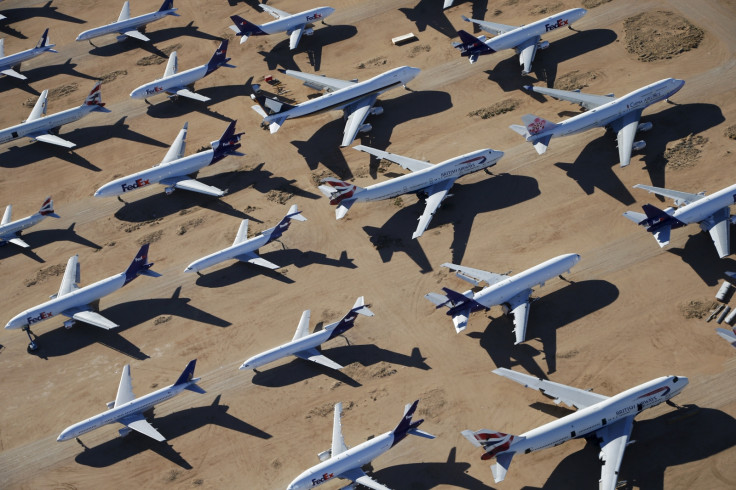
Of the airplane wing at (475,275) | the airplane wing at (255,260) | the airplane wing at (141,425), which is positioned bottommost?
the airplane wing at (141,425)

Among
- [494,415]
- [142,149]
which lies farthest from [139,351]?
[494,415]

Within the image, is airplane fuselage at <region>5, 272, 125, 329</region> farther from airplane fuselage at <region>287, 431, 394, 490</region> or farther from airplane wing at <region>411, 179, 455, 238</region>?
airplane wing at <region>411, 179, 455, 238</region>

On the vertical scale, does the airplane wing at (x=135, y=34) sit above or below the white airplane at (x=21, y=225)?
above

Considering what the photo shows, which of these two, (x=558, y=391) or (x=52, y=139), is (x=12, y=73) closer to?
(x=52, y=139)

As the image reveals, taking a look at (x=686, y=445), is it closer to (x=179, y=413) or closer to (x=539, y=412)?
(x=539, y=412)

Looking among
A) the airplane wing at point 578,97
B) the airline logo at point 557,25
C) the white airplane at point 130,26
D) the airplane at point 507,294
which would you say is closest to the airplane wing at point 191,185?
the white airplane at point 130,26

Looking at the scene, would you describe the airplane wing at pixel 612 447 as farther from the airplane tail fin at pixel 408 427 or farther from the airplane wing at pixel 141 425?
the airplane wing at pixel 141 425
